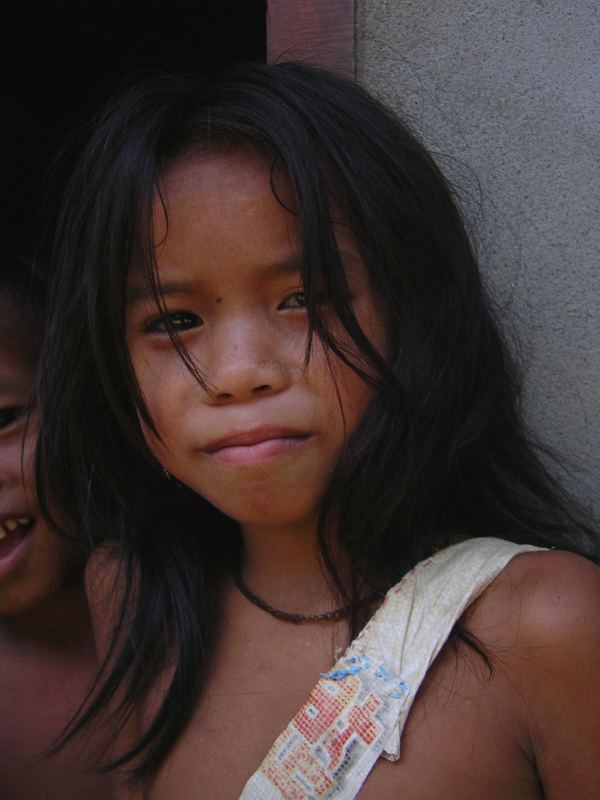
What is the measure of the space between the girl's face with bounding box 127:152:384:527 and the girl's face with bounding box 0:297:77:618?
507 millimetres

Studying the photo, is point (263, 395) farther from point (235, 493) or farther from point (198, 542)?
point (198, 542)

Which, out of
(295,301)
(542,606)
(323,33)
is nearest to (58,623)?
(295,301)

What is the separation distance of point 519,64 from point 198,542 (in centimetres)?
97

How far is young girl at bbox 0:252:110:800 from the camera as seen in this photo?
158 cm

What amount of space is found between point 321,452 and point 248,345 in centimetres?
17

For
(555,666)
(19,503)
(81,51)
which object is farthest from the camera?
(81,51)

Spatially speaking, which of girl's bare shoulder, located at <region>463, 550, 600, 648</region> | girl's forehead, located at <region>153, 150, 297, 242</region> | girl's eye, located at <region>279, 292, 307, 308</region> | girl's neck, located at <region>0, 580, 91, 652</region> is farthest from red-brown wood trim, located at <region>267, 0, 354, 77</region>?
girl's neck, located at <region>0, 580, 91, 652</region>

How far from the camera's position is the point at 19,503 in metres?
1.55

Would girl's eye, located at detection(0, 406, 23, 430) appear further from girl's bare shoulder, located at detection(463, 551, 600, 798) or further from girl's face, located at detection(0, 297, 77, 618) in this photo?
girl's bare shoulder, located at detection(463, 551, 600, 798)

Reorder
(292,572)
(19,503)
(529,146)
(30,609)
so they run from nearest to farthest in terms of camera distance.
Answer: (292,572), (529,146), (19,503), (30,609)

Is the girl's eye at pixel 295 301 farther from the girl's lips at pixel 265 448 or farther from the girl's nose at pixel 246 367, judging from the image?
the girl's lips at pixel 265 448

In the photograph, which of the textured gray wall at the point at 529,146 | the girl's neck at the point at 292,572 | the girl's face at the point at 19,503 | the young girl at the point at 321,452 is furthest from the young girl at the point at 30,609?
the textured gray wall at the point at 529,146

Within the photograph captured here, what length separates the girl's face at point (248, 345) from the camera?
3.59 feet

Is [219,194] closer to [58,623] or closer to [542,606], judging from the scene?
[542,606]
